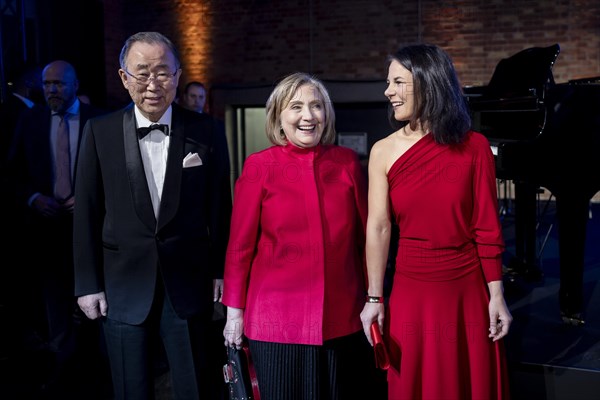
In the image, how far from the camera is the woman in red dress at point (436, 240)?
1.83 metres

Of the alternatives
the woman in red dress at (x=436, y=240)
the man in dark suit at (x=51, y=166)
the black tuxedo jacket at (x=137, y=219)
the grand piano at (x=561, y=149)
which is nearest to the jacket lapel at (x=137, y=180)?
the black tuxedo jacket at (x=137, y=219)

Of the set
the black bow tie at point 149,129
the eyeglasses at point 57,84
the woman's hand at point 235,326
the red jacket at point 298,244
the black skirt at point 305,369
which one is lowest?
the black skirt at point 305,369

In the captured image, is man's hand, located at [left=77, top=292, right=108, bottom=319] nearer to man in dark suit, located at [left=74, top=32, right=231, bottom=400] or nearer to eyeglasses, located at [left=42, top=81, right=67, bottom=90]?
man in dark suit, located at [left=74, top=32, right=231, bottom=400]

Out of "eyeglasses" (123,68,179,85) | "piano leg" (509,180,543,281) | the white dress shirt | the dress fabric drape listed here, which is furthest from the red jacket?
"piano leg" (509,180,543,281)

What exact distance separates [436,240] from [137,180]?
0.99 metres

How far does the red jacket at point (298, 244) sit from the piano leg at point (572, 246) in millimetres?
1643

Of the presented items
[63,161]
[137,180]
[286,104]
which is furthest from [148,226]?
[63,161]

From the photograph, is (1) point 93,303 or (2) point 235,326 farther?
(1) point 93,303

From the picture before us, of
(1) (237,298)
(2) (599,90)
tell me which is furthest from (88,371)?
(2) (599,90)

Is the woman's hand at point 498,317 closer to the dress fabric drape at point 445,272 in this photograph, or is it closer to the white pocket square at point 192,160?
the dress fabric drape at point 445,272

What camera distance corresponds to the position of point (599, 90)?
10.5 ft

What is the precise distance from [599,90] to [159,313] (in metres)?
2.54

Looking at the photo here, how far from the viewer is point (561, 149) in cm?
322

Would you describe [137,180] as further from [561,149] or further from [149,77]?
[561,149]
